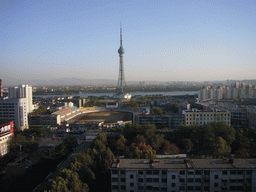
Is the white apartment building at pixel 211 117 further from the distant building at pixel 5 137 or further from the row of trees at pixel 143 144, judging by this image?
the distant building at pixel 5 137

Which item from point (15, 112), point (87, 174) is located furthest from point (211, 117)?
point (15, 112)

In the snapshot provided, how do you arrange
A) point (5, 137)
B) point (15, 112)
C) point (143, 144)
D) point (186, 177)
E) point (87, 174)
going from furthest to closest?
point (15, 112) < point (5, 137) < point (143, 144) < point (87, 174) < point (186, 177)

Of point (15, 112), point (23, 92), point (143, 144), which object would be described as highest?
point (23, 92)

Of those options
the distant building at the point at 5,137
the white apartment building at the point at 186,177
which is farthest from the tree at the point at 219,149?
the distant building at the point at 5,137

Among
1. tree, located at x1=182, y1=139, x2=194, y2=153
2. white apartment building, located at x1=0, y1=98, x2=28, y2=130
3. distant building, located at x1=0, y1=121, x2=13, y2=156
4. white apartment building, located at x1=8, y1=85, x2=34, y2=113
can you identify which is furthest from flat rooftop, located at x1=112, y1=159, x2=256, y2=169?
white apartment building, located at x1=8, y1=85, x2=34, y2=113

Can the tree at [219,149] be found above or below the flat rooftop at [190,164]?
below

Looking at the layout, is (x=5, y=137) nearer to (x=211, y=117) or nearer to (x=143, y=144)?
(x=143, y=144)

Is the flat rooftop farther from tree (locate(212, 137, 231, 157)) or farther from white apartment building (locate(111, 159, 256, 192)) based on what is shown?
tree (locate(212, 137, 231, 157))
